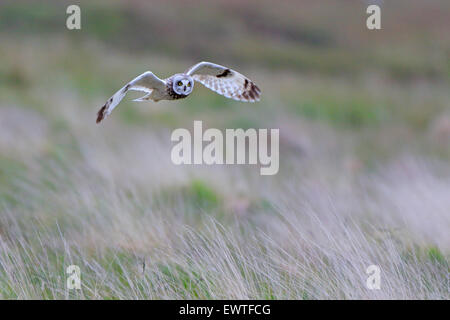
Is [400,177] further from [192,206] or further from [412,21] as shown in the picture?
[412,21]

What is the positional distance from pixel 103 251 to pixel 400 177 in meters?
4.70

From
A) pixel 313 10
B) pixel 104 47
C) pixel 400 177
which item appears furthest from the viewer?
pixel 313 10

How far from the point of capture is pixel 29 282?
4.44 meters

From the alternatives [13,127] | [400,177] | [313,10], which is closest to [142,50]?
[313,10]

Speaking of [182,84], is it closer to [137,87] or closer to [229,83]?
[137,87]

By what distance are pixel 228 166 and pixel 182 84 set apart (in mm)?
5022

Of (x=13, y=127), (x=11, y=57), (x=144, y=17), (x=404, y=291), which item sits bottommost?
(x=404, y=291)

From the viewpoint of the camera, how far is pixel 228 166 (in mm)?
8734

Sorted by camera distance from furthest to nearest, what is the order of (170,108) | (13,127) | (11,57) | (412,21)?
(412,21) → (11,57) → (170,108) → (13,127)

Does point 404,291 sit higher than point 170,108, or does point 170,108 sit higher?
point 170,108

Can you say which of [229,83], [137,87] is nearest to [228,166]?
[229,83]
